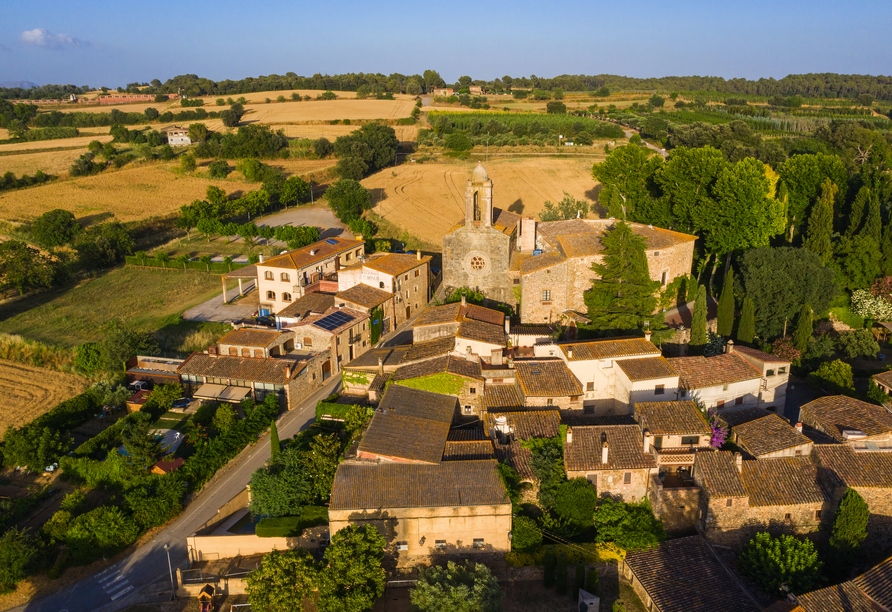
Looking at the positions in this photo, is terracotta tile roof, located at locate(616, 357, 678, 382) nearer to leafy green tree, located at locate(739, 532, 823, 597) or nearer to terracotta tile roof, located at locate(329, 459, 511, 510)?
leafy green tree, located at locate(739, 532, 823, 597)

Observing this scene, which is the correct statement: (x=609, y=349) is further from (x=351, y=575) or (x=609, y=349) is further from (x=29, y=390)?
(x=29, y=390)

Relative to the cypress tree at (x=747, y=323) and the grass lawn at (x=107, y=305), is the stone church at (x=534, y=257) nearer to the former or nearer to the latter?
the cypress tree at (x=747, y=323)

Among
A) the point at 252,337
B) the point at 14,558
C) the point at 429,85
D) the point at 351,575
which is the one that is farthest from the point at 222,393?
the point at 429,85

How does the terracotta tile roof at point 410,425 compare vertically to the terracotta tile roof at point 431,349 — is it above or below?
below

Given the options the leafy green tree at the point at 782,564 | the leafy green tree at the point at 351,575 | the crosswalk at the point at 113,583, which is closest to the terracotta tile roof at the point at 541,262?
the leafy green tree at the point at 782,564

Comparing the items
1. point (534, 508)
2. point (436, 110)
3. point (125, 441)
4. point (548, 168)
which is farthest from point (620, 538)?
point (436, 110)

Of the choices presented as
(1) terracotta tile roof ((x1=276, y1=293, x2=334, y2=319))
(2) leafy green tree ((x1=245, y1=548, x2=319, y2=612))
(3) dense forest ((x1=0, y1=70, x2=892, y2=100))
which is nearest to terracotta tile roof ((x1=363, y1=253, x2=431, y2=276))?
(1) terracotta tile roof ((x1=276, y1=293, x2=334, y2=319))
